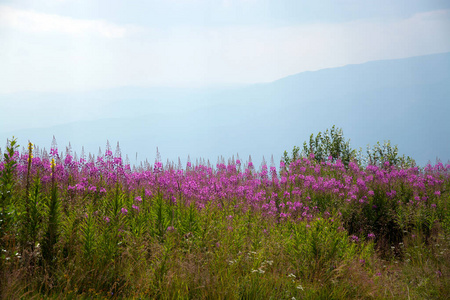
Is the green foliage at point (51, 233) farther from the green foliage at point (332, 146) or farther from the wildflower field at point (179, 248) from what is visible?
the green foliage at point (332, 146)

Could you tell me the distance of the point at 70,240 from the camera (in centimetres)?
541

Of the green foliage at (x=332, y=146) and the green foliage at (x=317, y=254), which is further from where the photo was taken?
the green foliage at (x=332, y=146)

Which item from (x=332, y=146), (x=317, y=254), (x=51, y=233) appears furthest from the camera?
(x=332, y=146)

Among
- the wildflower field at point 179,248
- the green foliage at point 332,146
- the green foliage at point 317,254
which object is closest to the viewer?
the wildflower field at point 179,248

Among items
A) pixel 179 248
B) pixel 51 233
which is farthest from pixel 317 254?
pixel 51 233

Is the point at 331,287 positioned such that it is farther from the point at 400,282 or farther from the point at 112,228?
the point at 112,228

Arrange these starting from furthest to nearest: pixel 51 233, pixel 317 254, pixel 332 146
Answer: pixel 332 146 → pixel 317 254 → pixel 51 233

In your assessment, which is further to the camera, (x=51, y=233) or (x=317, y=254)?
(x=317, y=254)

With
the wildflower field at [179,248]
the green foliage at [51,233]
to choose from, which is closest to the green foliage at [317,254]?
the wildflower field at [179,248]

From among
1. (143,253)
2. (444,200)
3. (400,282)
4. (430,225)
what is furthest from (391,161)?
(143,253)

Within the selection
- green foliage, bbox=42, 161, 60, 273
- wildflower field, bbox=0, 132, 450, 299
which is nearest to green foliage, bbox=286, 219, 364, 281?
wildflower field, bbox=0, 132, 450, 299

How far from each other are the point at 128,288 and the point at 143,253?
50cm

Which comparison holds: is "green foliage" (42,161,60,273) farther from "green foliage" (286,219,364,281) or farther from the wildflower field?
"green foliage" (286,219,364,281)

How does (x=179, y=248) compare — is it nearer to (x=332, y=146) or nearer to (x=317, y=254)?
(x=317, y=254)
